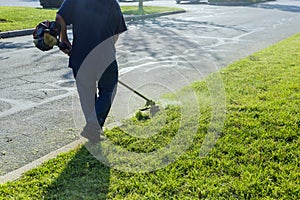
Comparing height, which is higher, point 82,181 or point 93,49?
point 93,49

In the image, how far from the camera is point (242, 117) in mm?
3920

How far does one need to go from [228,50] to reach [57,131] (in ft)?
19.4

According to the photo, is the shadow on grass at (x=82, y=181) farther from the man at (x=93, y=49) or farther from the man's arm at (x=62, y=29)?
the man's arm at (x=62, y=29)

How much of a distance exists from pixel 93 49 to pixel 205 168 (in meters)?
1.44

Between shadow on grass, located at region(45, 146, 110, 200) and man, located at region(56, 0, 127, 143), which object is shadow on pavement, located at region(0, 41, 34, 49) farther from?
shadow on grass, located at region(45, 146, 110, 200)

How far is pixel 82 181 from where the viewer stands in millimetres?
2736

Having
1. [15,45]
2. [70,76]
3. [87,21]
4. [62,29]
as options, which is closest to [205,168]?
[87,21]

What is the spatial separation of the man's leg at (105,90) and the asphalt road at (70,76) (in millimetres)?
578

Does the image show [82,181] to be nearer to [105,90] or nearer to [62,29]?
[105,90]

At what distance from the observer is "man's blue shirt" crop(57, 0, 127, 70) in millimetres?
3074

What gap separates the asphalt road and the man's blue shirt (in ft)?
3.29

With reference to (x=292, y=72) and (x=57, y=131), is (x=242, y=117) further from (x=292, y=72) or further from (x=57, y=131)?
(x=292, y=72)

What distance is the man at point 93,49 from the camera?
3100 millimetres

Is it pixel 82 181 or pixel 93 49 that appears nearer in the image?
pixel 82 181
